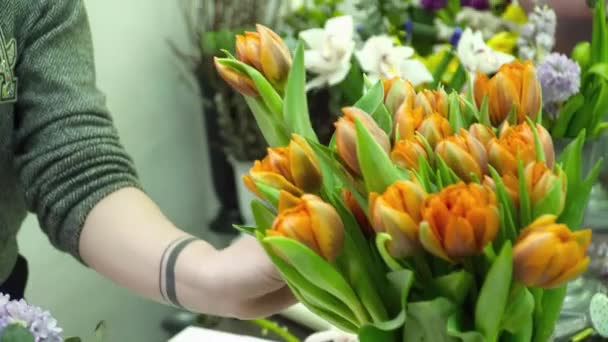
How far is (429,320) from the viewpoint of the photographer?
0.37 meters

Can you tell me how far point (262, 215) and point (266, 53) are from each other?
0.09 metres

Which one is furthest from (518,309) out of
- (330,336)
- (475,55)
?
(475,55)

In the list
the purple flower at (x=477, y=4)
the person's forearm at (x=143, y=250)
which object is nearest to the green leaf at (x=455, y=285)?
the person's forearm at (x=143, y=250)

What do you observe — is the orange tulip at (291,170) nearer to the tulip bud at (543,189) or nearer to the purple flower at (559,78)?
the tulip bud at (543,189)

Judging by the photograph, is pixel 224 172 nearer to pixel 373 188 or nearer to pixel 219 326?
pixel 219 326

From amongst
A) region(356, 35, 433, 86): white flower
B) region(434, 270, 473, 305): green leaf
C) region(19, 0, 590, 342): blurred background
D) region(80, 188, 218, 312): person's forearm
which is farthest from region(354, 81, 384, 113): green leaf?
region(19, 0, 590, 342): blurred background

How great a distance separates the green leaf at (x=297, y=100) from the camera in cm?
41

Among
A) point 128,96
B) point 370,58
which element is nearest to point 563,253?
point 370,58

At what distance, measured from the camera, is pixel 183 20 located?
5.04ft

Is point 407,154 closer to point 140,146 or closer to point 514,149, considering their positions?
point 514,149

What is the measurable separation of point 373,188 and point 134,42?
114 cm

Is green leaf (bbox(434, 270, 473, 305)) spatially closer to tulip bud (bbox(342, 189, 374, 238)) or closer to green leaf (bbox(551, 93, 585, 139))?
tulip bud (bbox(342, 189, 374, 238))

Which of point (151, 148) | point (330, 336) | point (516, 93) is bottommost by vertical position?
point (151, 148)

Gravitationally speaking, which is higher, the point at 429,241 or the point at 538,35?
the point at 429,241
